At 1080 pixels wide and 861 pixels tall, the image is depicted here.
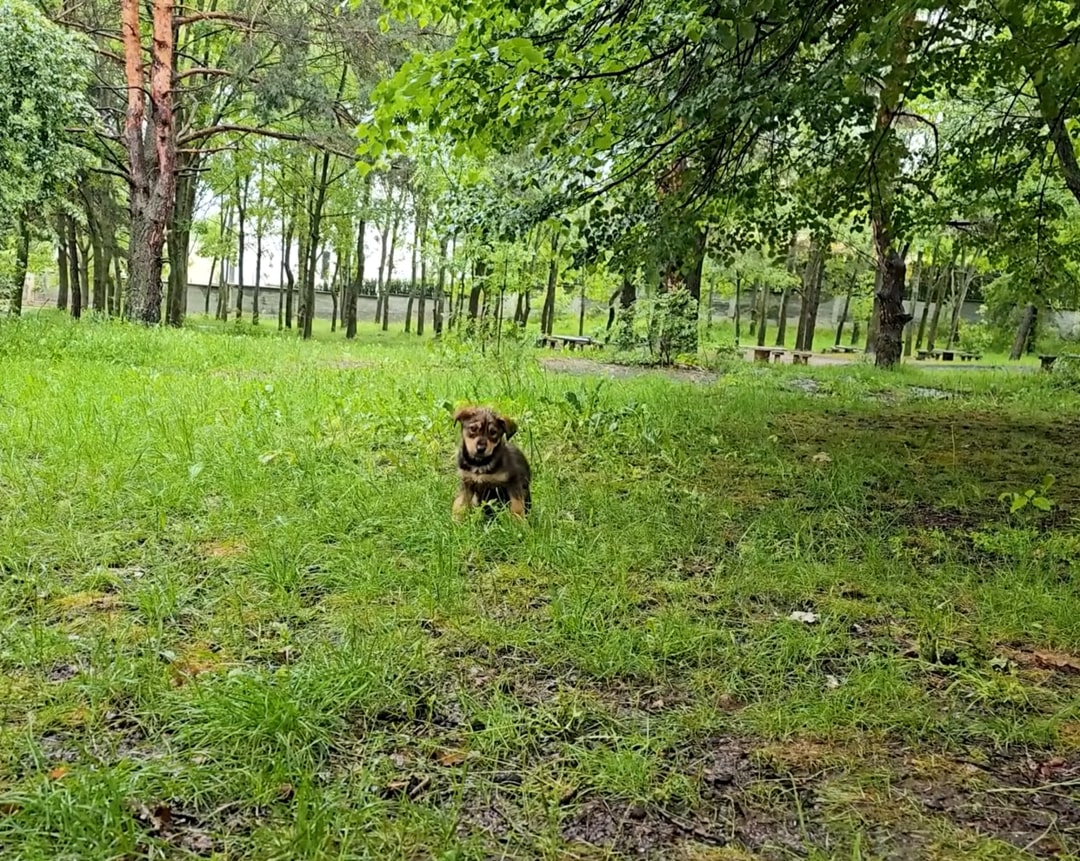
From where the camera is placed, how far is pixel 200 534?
3.81 meters

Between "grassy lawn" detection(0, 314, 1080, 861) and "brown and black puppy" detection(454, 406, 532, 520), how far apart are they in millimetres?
182

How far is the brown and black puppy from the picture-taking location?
155 inches

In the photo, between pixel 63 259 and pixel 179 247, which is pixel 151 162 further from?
pixel 63 259

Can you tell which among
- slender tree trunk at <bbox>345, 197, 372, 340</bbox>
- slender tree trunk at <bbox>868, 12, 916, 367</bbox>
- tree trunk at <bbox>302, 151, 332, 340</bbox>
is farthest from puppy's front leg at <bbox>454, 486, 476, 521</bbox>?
slender tree trunk at <bbox>345, 197, 372, 340</bbox>

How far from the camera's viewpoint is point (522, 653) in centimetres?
285

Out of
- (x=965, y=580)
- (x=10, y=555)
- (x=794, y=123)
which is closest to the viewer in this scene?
(x=10, y=555)

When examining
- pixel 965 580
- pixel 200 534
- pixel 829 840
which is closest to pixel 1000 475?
pixel 965 580

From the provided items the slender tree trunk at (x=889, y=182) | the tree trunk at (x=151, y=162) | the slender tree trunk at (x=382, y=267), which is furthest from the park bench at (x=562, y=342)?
the slender tree trunk at (x=382, y=267)

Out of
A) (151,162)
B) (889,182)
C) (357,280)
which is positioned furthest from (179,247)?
(889,182)

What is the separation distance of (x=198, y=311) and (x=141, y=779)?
172ft

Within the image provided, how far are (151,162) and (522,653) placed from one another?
1760 cm

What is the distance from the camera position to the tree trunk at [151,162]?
1534cm

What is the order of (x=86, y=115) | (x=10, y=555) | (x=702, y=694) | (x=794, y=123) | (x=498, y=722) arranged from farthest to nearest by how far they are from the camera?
(x=86, y=115) → (x=794, y=123) → (x=10, y=555) → (x=702, y=694) → (x=498, y=722)

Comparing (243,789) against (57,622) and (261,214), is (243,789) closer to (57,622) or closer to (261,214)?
(57,622)
